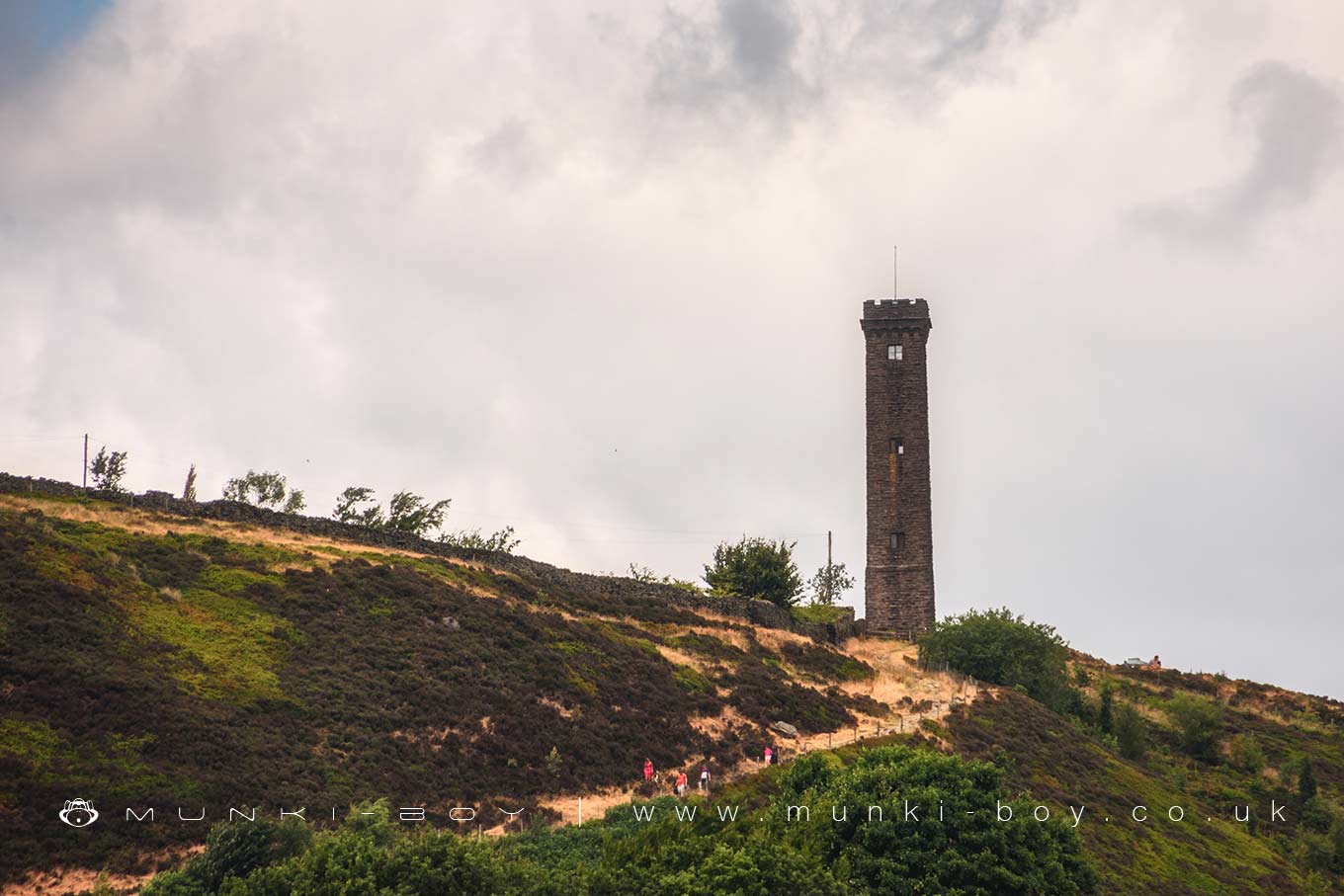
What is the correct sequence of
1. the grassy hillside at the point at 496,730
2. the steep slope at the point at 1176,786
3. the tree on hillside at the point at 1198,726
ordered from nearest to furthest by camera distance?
the grassy hillside at the point at 496,730
the steep slope at the point at 1176,786
the tree on hillside at the point at 1198,726

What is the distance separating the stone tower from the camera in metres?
65.8

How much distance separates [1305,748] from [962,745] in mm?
23007

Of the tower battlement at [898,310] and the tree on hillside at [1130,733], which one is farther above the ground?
the tower battlement at [898,310]

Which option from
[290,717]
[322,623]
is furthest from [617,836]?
[322,623]

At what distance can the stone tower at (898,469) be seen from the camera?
216 ft

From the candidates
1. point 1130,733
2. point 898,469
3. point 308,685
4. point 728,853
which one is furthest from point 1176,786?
point 308,685

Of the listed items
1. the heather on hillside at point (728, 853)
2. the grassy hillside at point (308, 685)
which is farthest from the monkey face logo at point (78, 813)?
the heather on hillside at point (728, 853)

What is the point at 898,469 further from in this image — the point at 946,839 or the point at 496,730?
the point at 946,839

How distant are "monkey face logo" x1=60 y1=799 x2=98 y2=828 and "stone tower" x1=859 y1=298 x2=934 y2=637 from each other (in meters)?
45.4

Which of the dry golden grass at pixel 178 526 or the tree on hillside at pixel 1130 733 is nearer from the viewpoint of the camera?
the dry golden grass at pixel 178 526

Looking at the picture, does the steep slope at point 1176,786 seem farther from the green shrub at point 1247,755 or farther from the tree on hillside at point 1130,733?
the tree on hillside at point 1130,733

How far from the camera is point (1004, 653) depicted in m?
56.8

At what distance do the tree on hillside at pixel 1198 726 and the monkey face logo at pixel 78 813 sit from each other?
44.5 meters

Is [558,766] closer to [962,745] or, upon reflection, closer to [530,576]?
[962,745]
